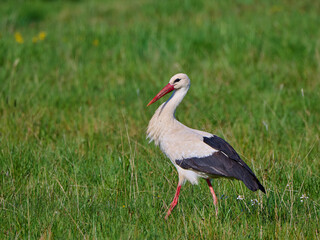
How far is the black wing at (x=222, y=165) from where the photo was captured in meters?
3.74

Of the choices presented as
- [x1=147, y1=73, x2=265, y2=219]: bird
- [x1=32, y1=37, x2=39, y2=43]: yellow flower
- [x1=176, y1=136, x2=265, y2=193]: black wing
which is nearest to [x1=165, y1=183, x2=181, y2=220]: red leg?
[x1=147, y1=73, x2=265, y2=219]: bird

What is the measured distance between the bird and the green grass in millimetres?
179

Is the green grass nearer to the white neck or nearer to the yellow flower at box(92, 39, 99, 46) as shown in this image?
the yellow flower at box(92, 39, 99, 46)

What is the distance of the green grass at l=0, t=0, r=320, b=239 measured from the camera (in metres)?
3.62

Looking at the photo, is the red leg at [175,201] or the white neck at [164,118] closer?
the red leg at [175,201]

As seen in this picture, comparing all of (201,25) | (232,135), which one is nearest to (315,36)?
(201,25)

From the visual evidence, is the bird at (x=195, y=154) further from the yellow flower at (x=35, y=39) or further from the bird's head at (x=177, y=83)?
the yellow flower at (x=35, y=39)

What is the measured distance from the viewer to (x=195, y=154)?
4.01 meters

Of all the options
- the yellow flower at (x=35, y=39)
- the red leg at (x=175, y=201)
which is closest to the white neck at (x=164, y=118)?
the red leg at (x=175, y=201)

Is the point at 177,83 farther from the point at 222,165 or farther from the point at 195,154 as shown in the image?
the point at 222,165

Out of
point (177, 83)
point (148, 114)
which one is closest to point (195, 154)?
point (177, 83)

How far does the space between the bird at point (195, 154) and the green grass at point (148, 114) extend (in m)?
0.18

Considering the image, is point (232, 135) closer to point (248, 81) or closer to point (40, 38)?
point (248, 81)

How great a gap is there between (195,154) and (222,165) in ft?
0.81
